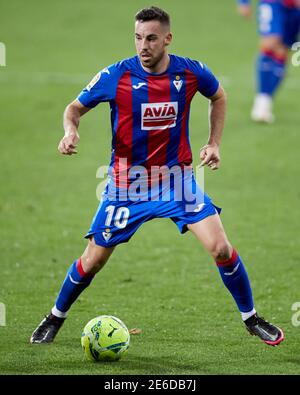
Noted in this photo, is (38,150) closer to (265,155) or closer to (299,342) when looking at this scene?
(265,155)

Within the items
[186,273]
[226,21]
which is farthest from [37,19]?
[186,273]

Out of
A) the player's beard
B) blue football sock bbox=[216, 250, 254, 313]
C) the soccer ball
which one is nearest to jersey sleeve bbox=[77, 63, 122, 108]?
the player's beard

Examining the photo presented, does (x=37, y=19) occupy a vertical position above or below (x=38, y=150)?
above

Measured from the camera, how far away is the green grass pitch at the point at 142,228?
7.11 meters

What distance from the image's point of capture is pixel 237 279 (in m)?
6.99

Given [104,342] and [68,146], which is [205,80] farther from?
[104,342]

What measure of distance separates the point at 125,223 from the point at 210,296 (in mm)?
1844

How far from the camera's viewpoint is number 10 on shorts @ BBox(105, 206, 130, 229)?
7.02 metres

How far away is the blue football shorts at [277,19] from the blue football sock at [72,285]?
8916 millimetres

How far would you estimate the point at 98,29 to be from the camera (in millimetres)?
22422

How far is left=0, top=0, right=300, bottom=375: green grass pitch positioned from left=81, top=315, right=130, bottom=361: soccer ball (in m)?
0.09

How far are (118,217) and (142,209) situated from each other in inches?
7.0

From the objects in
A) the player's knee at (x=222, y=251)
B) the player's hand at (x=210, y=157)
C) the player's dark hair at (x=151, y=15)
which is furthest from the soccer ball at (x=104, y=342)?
the player's dark hair at (x=151, y=15)

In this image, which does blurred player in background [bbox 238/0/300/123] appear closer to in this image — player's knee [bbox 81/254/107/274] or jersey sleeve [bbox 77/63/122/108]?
jersey sleeve [bbox 77/63/122/108]
